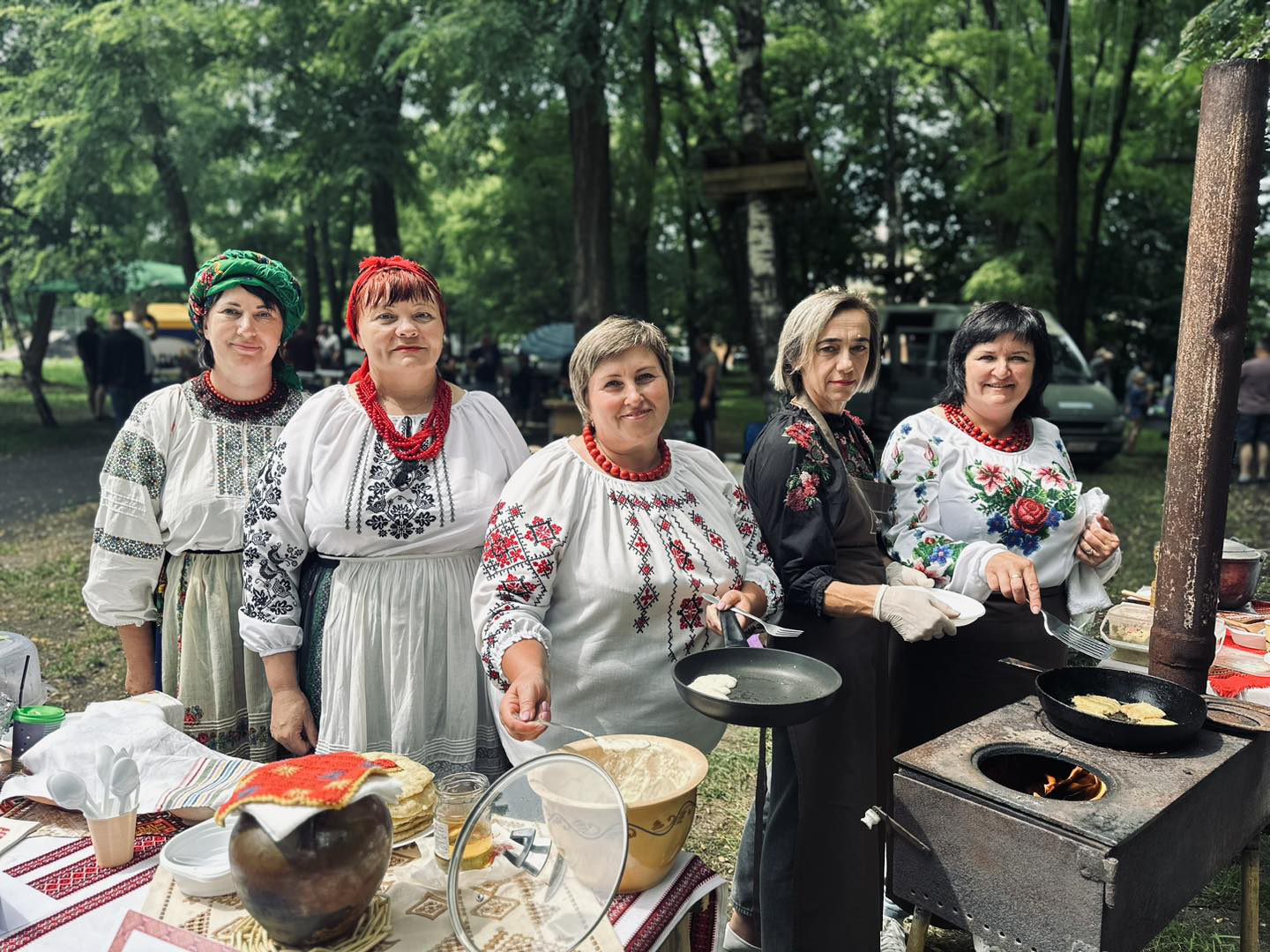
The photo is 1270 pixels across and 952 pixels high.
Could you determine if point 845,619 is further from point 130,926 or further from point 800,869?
point 130,926

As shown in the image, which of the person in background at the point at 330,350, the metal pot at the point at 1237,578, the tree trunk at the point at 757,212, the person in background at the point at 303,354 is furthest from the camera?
the person in background at the point at 330,350

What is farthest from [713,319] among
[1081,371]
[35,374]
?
[35,374]

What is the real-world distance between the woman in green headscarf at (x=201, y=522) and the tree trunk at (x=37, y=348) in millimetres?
16094

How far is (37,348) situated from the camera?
16.8 metres

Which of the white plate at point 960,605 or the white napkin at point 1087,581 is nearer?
the white plate at point 960,605

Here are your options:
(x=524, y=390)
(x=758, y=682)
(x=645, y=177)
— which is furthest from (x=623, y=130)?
(x=758, y=682)

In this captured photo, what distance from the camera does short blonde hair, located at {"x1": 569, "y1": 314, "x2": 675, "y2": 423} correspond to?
224 cm

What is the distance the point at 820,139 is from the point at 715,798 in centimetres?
2103

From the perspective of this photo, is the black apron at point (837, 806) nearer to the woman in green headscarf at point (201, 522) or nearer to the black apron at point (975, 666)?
the black apron at point (975, 666)

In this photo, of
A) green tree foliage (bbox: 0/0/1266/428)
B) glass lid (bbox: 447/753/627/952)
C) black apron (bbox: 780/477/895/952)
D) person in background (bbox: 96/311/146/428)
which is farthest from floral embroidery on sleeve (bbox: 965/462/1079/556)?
person in background (bbox: 96/311/146/428)

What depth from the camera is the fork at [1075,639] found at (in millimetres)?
2600

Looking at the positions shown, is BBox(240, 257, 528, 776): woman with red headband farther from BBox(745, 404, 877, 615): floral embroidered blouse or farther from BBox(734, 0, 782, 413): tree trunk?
BBox(734, 0, 782, 413): tree trunk

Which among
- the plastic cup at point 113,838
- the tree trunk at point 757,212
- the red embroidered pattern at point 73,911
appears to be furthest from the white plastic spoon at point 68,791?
the tree trunk at point 757,212

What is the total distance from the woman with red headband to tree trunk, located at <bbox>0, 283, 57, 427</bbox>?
16.6m
